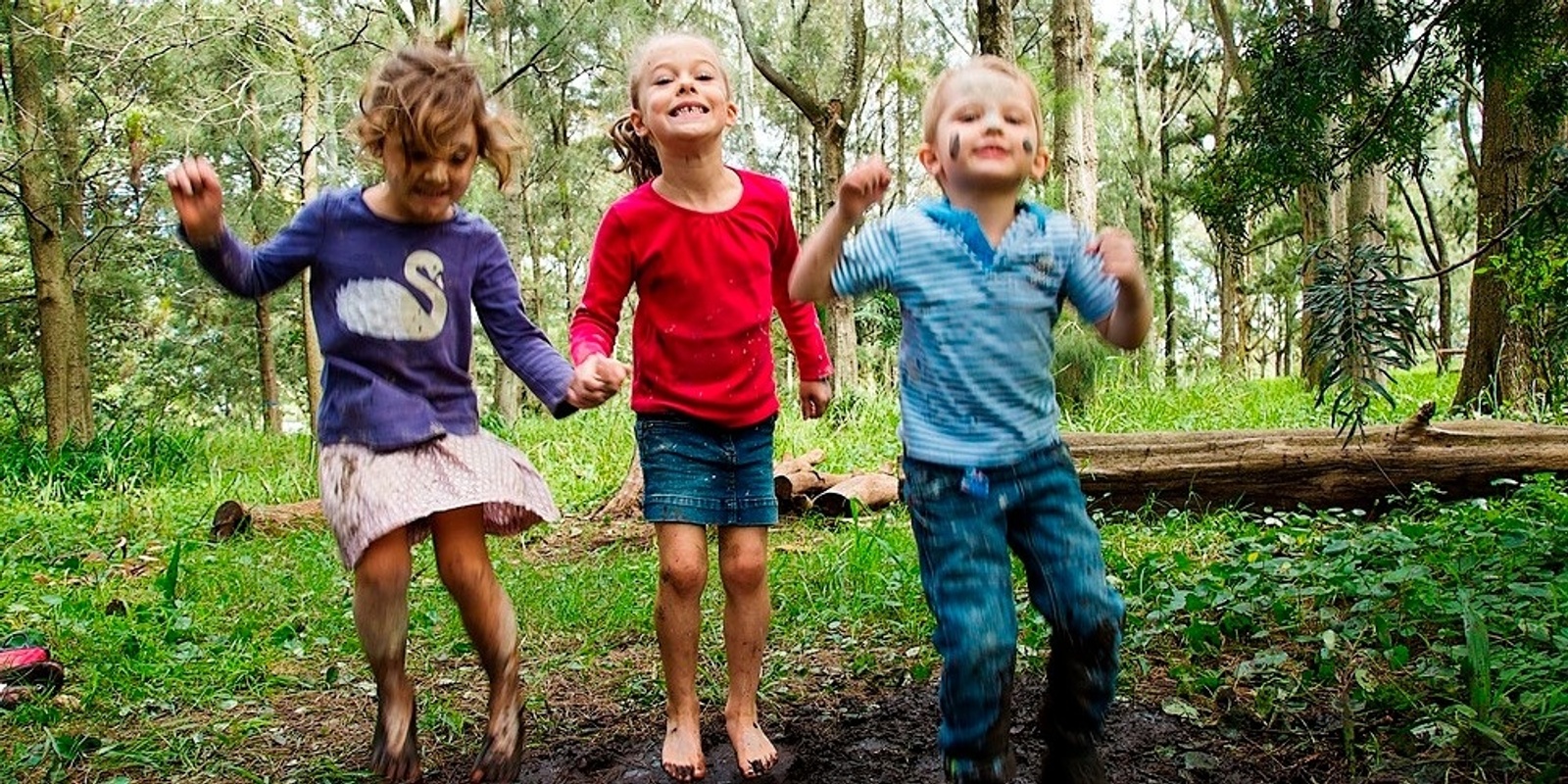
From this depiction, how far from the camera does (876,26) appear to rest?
2514 cm

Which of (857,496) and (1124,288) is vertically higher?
(1124,288)

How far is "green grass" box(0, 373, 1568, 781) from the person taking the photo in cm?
271

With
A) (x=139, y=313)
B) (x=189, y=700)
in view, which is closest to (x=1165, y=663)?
(x=189, y=700)

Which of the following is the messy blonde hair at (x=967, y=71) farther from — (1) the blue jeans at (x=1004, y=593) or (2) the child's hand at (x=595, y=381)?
(2) the child's hand at (x=595, y=381)

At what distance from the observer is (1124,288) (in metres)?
2.22

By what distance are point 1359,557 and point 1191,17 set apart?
23336 millimetres

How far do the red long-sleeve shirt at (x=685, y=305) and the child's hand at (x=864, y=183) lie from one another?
65 cm

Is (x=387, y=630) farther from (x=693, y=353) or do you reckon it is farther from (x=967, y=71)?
(x=967, y=71)

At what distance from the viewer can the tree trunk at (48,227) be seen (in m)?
9.51

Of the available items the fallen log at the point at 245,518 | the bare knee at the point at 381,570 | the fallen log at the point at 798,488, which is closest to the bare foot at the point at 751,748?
the bare knee at the point at 381,570

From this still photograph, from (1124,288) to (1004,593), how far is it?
0.68 m

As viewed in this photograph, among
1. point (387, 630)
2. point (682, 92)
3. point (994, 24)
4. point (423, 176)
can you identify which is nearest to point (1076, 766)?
point (387, 630)

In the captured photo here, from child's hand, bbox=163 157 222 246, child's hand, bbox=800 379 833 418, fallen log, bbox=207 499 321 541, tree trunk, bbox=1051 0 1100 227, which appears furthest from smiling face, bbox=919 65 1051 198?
tree trunk, bbox=1051 0 1100 227

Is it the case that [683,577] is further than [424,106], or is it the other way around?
[683,577]
